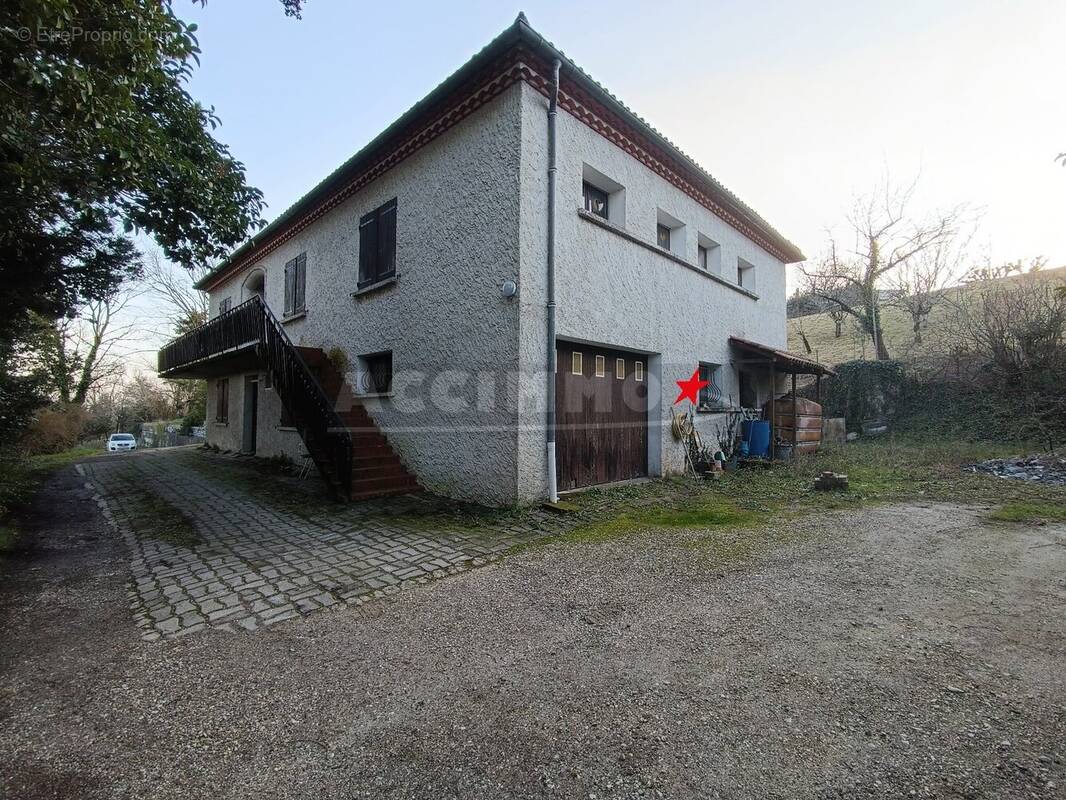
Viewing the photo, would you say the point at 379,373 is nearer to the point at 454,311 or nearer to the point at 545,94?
the point at 454,311

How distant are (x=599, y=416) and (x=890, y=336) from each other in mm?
19123

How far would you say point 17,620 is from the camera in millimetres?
2980

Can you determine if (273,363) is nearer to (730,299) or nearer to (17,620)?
A: (17,620)

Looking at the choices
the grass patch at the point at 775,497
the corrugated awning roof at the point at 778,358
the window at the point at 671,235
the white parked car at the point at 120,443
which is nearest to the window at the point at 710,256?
the window at the point at 671,235

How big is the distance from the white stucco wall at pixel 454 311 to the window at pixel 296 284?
2.44 m

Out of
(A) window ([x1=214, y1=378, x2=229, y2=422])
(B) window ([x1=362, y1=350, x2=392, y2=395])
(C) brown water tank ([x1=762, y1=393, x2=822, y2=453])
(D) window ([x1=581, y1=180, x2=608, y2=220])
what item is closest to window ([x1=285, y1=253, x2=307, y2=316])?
(B) window ([x1=362, y1=350, x2=392, y2=395])

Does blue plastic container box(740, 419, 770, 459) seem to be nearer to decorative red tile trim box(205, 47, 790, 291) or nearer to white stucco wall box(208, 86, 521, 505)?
decorative red tile trim box(205, 47, 790, 291)

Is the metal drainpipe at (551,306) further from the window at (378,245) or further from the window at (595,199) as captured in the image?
the window at (378,245)

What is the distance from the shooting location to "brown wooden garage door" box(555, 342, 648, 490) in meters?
6.54

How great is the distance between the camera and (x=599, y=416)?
7.08 metres

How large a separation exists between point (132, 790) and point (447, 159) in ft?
24.0

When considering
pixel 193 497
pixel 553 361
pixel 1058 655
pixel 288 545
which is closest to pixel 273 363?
pixel 193 497

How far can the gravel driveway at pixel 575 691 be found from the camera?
1.64 meters

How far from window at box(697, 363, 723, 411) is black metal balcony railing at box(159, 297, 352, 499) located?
6.89m
